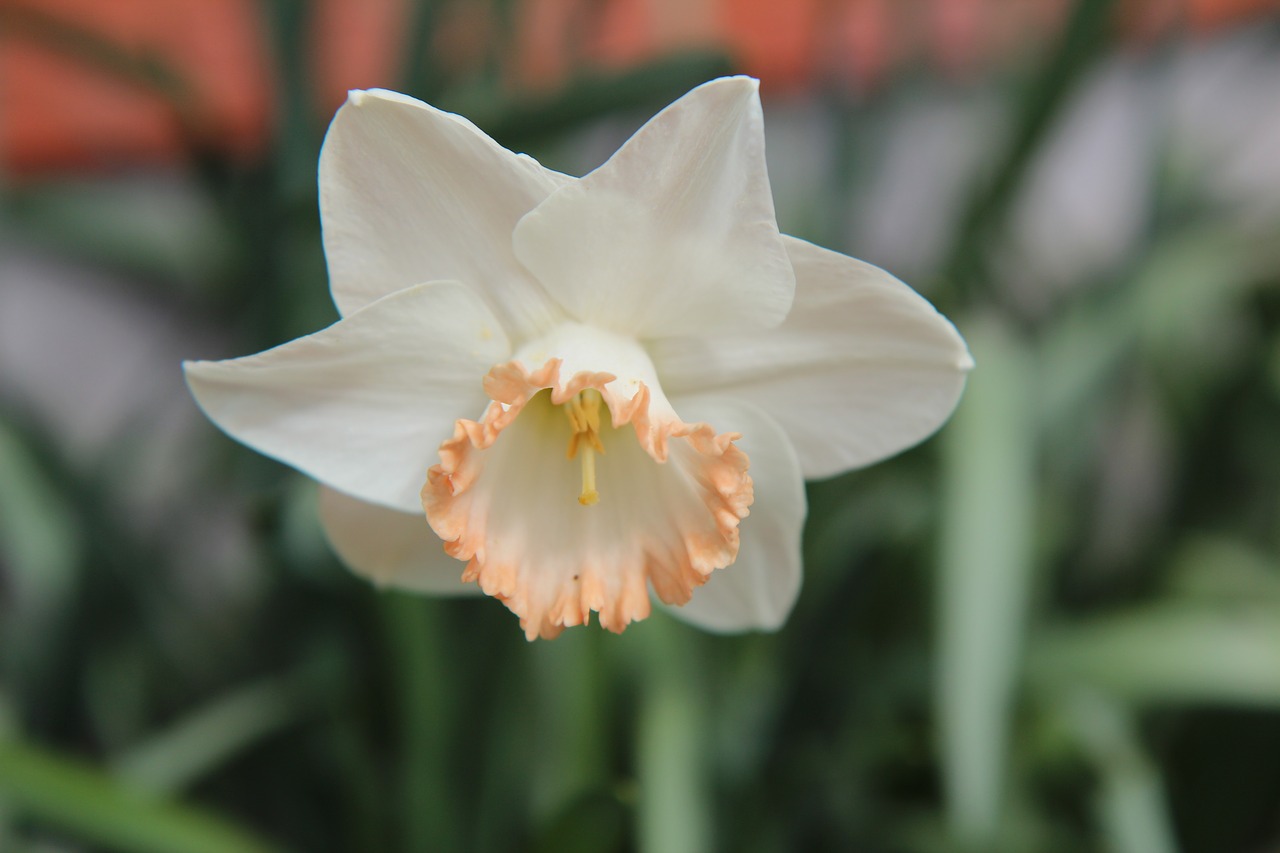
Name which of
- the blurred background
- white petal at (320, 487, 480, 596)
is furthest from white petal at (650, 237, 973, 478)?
the blurred background

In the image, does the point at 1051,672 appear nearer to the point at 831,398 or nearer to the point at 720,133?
the point at 831,398

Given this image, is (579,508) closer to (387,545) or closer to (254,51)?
(387,545)

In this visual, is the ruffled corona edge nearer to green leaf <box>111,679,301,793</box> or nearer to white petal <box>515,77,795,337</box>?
white petal <box>515,77,795,337</box>

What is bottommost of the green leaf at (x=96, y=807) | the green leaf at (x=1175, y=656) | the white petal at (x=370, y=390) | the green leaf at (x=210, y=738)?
the green leaf at (x=210, y=738)

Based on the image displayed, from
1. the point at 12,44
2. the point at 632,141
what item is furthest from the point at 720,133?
the point at 12,44

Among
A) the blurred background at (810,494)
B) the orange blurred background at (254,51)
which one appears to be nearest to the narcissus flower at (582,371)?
the blurred background at (810,494)

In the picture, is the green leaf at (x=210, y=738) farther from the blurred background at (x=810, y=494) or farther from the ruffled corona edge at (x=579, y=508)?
the ruffled corona edge at (x=579, y=508)
